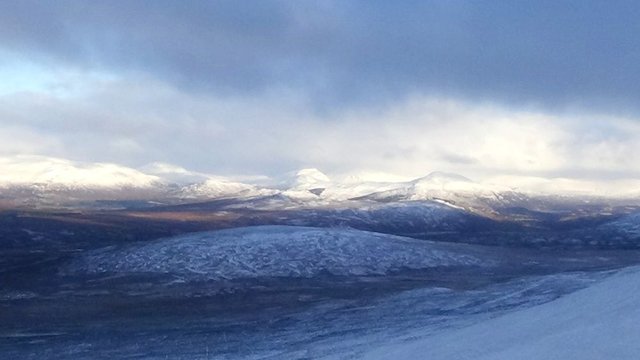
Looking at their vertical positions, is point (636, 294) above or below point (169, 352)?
above

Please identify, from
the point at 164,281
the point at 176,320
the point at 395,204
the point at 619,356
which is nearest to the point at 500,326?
the point at 619,356

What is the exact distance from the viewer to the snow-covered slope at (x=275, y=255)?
47594 mm

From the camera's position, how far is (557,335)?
16.4 meters

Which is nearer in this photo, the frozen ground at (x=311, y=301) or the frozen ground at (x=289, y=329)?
the frozen ground at (x=311, y=301)

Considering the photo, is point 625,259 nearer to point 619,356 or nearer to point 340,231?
point 340,231

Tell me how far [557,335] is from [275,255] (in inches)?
1391

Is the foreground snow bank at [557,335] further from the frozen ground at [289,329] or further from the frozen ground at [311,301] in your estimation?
the frozen ground at [289,329]

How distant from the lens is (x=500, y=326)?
64.4 ft

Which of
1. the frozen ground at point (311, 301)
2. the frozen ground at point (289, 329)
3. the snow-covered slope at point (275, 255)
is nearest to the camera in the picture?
the frozen ground at point (311, 301)

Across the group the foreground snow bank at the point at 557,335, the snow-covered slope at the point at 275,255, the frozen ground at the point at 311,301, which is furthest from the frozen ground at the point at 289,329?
the snow-covered slope at the point at 275,255

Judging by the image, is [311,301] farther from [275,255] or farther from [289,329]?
[275,255]

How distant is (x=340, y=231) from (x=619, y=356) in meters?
44.7

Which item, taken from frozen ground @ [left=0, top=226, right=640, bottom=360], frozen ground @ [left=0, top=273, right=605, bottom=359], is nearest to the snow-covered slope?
frozen ground @ [left=0, top=226, right=640, bottom=360]

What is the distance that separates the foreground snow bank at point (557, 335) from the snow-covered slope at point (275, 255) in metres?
25.9
